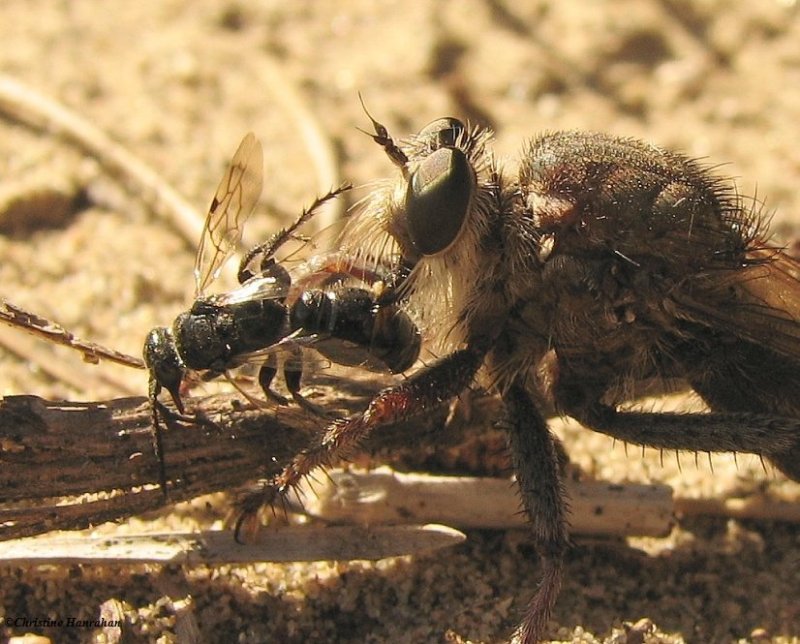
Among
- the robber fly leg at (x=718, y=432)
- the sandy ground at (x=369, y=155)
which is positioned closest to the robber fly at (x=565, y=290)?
the robber fly leg at (x=718, y=432)

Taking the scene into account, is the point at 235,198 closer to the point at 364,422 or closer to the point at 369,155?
the point at 364,422

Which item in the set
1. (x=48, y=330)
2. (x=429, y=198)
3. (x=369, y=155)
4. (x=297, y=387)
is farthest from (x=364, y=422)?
(x=369, y=155)

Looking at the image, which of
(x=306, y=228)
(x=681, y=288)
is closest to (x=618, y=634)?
(x=681, y=288)

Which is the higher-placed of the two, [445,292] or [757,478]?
[445,292]

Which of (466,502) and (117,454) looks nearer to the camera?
(117,454)

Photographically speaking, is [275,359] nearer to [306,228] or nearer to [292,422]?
[292,422]

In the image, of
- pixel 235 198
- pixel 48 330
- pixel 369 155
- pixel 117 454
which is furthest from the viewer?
pixel 369 155

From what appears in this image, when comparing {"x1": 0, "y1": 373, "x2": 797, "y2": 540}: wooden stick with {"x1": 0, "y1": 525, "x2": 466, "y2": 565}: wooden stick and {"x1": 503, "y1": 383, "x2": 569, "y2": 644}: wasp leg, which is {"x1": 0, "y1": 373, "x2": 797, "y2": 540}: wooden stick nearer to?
{"x1": 0, "y1": 525, "x2": 466, "y2": 565}: wooden stick

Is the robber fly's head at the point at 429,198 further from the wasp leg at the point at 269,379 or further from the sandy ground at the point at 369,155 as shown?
the sandy ground at the point at 369,155
